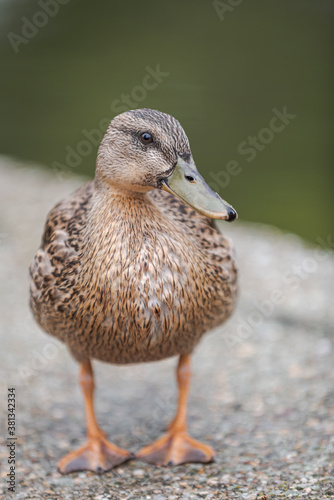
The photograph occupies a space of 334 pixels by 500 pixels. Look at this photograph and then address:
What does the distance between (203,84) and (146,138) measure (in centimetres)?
869

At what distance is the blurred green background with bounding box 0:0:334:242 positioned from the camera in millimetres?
9898

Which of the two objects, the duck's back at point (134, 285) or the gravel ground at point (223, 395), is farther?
the gravel ground at point (223, 395)

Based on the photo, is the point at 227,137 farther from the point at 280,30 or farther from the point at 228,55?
the point at 280,30

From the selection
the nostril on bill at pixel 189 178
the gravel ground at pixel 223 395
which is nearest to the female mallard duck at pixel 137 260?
the nostril on bill at pixel 189 178

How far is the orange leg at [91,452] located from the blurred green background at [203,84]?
5091mm

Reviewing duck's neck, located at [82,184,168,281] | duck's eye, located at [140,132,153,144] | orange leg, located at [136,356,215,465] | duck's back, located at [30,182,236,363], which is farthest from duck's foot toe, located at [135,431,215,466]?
duck's eye, located at [140,132,153,144]

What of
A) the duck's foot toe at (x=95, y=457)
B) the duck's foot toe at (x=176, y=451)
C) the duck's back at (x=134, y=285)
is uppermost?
the duck's back at (x=134, y=285)

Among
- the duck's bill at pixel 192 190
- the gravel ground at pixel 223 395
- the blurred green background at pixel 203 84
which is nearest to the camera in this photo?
the duck's bill at pixel 192 190

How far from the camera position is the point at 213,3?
1261 cm

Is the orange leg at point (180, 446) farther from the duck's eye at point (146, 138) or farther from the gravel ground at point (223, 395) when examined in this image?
the duck's eye at point (146, 138)

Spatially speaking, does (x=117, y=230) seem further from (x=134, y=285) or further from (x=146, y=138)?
(x=146, y=138)

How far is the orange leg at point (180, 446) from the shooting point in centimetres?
401

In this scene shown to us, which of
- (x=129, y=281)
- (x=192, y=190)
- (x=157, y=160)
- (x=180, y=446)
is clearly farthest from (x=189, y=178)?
(x=180, y=446)

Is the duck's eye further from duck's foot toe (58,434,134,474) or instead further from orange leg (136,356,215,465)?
duck's foot toe (58,434,134,474)
